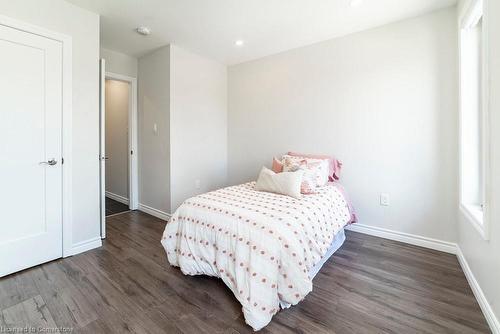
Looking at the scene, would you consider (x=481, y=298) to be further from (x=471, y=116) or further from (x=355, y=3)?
(x=355, y=3)

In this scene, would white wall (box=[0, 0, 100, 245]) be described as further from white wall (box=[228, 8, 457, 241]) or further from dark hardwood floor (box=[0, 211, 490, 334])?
white wall (box=[228, 8, 457, 241])

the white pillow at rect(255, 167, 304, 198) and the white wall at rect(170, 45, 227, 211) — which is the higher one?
the white wall at rect(170, 45, 227, 211)

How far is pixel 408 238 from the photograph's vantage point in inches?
104

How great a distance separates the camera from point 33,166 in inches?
82.7

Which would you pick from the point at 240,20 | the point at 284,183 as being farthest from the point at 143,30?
the point at 284,183

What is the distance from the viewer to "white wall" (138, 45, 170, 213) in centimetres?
336

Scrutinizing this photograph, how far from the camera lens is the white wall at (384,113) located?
2395mm

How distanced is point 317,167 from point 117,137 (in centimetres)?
368

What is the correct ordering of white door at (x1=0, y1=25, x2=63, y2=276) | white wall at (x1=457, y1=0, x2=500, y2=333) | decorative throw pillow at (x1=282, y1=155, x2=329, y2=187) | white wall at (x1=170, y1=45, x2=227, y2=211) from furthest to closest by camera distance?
1. white wall at (x1=170, y1=45, x2=227, y2=211)
2. decorative throw pillow at (x1=282, y1=155, x2=329, y2=187)
3. white door at (x1=0, y1=25, x2=63, y2=276)
4. white wall at (x1=457, y1=0, x2=500, y2=333)

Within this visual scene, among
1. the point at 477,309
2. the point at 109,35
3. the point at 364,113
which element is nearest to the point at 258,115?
the point at 364,113

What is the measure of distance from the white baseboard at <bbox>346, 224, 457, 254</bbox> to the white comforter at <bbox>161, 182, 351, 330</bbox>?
766 millimetres

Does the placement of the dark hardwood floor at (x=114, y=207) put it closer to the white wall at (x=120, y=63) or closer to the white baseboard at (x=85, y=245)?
the white baseboard at (x=85, y=245)

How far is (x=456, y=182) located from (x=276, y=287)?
2138 millimetres

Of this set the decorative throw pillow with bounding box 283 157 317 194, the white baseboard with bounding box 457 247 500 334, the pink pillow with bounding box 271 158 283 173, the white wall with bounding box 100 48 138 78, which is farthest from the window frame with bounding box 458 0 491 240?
the white wall with bounding box 100 48 138 78
